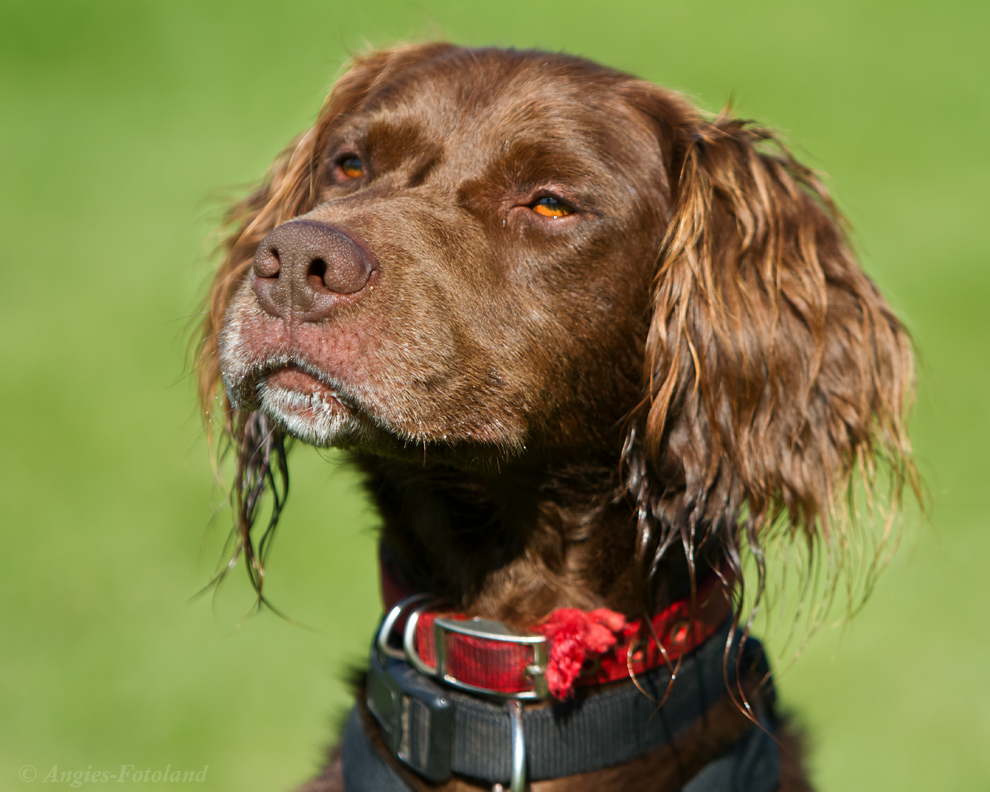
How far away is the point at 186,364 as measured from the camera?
12.5 ft

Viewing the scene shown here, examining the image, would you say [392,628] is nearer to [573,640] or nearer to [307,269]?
Answer: [573,640]

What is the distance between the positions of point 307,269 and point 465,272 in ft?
1.33

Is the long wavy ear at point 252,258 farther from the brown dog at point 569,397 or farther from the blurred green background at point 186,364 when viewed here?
the blurred green background at point 186,364

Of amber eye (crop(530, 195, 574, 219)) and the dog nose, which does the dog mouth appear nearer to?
the dog nose

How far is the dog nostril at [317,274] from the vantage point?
239cm

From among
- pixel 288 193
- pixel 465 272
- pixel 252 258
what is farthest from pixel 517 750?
pixel 288 193

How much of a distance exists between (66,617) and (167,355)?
2.85 meters

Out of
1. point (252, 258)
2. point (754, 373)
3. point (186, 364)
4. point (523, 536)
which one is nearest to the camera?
point (754, 373)

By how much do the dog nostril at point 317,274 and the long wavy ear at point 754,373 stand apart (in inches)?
33.7

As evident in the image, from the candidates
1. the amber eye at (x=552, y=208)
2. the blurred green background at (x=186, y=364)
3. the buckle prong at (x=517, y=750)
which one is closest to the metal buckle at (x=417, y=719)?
the buckle prong at (x=517, y=750)

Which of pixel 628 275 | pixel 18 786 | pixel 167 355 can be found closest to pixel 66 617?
pixel 18 786

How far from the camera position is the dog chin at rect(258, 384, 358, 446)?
2.47m

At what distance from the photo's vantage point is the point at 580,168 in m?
2.77

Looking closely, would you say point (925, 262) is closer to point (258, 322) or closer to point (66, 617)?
point (66, 617)
